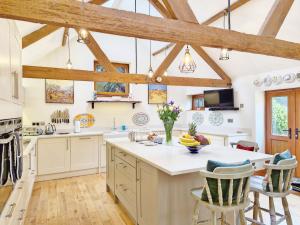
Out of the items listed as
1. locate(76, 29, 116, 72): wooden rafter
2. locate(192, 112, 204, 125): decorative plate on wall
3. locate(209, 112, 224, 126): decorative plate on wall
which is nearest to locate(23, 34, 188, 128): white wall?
locate(192, 112, 204, 125): decorative plate on wall

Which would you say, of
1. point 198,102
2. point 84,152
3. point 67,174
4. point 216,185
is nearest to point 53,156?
point 67,174

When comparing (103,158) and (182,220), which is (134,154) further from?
(103,158)

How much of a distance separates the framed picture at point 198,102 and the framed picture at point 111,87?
223 cm

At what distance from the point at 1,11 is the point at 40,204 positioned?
9.34ft

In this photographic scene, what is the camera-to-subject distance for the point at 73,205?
3207 millimetres

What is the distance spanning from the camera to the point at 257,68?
15.3 ft

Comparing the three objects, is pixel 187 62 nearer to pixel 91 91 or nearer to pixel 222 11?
pixel 222 11

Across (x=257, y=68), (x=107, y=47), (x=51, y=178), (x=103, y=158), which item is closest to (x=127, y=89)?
(x=107, y=47)

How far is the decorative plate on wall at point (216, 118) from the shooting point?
5.68 m

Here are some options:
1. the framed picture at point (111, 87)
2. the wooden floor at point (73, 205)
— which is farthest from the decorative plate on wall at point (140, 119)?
the wooden floor at point (73, 205)

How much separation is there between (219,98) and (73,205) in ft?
13.6

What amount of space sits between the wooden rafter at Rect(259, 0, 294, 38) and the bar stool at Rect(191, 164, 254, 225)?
183 centimetres

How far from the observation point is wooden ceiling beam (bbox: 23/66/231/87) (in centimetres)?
397

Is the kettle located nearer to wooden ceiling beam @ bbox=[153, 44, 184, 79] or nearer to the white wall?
the white wall
